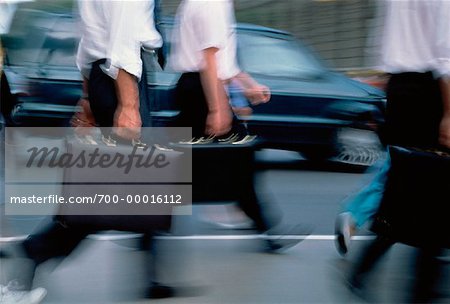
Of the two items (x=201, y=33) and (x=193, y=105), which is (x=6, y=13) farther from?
(x=201, y=33)

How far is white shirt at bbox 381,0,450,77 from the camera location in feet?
14.0

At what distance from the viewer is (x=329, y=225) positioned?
24.1 feet

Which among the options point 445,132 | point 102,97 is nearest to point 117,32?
point 102,97

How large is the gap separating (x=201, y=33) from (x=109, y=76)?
0.64 m

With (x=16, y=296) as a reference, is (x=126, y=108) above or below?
above

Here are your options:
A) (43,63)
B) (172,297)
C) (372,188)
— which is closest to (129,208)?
(172,297)

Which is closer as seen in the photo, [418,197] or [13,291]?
[418,197]

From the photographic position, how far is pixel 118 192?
4688 mm

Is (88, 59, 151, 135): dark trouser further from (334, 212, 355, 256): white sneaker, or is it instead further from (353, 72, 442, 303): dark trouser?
(353, 72, 442, 303): dark trouser

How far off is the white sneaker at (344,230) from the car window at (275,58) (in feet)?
17.9

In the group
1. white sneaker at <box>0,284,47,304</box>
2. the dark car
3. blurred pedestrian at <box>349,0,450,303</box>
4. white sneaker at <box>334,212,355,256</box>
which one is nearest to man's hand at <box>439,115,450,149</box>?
blurred pedestrian at <box>349,0,450,303</box>

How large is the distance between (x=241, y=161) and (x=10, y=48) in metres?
5.92

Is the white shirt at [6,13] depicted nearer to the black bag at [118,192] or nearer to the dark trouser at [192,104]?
the dark trouser at [192,104]

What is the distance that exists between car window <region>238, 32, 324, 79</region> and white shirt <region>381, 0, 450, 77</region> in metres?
5.69
